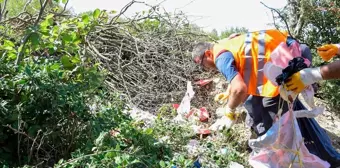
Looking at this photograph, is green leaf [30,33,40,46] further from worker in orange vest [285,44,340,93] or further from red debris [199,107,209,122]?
red debris [199,107,209,122]

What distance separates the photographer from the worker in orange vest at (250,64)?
117 inches

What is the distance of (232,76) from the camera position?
9.70 feet

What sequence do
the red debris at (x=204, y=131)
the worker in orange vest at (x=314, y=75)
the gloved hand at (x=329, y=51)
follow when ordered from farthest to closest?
the red debris at (x=204, y=131) → the gloved hand at (x=329, y=51) → the worker in orange vest at (x=314, y=75)

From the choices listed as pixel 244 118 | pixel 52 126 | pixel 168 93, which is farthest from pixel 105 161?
pixel 168 93

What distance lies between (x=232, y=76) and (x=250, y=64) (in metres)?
0.20

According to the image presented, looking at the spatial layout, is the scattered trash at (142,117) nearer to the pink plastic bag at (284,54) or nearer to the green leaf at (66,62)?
the green leaf at (66,62)

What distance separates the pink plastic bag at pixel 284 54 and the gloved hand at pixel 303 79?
201 mm

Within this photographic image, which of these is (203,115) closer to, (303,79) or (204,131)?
(204,131)

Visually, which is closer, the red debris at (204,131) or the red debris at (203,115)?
the red debris at (204,131)

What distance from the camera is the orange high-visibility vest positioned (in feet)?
9.97

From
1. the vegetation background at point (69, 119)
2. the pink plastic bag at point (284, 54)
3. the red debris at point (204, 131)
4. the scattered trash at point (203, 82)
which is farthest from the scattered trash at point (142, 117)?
the scattered trash at point (203, 82)

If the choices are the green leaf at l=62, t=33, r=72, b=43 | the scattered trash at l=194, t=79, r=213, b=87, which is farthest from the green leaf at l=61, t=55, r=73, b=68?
the scattered trash at l=194, t=79, r=213, b=87

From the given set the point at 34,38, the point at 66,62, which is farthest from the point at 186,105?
the point at 34,38

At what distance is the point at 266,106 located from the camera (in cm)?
313
